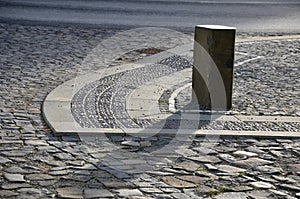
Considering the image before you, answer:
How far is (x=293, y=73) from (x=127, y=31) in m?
5.21

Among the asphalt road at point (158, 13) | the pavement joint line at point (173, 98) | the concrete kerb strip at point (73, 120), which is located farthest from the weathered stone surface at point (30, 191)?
the asphalt road at point (158, 13)

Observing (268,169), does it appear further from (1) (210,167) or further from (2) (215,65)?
(2) (215,65)

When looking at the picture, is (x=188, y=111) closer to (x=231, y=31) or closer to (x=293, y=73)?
(x=231, y=31)

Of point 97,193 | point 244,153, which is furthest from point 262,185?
point 97,193

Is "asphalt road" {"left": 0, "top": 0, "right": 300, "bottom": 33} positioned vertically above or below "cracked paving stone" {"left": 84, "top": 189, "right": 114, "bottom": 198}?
above

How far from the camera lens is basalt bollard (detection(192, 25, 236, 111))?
8797 millimetres

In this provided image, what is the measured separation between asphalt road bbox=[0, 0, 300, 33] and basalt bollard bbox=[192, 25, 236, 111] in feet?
24.4

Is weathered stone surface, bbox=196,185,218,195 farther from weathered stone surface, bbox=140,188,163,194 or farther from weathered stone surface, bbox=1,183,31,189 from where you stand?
weathered stone surface, bbox=1,183,31,189

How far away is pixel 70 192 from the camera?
5801mm

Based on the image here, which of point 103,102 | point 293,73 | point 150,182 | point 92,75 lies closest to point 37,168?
point 150,182

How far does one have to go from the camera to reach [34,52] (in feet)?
42.0

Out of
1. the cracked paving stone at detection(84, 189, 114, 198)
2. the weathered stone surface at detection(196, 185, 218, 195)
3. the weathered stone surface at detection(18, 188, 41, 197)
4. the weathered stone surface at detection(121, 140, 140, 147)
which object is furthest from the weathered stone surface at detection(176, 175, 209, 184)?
the weathered stone surface at detection(18, 188, 41, 197)

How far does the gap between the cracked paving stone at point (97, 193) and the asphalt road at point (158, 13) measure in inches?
427

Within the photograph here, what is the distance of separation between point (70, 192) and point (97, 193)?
217 millimetres
